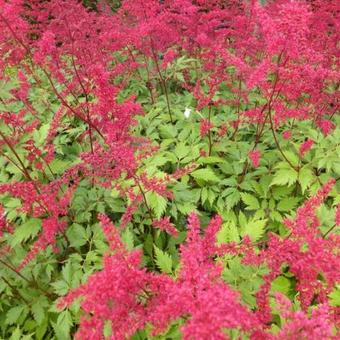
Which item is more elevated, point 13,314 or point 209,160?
point 209,160

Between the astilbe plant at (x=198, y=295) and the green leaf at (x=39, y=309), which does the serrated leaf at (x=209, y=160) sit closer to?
the astilbe plant at (x=198, y=295)

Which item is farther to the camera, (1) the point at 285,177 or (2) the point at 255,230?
(1) the point at 285,177

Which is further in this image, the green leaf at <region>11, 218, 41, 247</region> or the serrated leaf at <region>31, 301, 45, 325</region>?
the green leaf at <region>11, 218, 41, 247</region>

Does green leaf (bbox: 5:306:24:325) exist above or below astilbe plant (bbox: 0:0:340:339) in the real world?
below

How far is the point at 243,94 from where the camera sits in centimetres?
528

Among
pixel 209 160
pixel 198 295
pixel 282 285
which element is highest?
pixel 198 295

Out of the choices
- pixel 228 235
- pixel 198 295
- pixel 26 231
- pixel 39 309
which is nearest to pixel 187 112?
pixel 228 235

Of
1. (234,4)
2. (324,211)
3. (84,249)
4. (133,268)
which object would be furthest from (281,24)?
(234,4)

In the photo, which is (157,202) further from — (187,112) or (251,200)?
(187,112)

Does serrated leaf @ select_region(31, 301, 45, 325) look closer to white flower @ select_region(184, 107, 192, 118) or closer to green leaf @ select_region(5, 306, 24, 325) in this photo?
green leaf @ select_region(5, 306, 24, 325)

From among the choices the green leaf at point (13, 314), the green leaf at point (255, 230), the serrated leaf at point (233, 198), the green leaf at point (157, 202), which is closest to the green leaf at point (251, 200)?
the serrated leaf at point (233, 198)

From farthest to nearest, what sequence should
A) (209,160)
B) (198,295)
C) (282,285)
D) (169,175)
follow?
1. (209,160)
2. (282,285)
3. (169,175)
4. (198,295)

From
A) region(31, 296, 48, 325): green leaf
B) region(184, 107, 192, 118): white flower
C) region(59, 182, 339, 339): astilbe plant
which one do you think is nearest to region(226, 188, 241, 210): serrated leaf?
region(184, 107, 192, 118): white flower

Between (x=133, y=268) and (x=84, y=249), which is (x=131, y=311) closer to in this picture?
(x=133, y=268)
